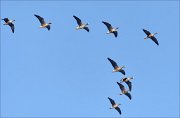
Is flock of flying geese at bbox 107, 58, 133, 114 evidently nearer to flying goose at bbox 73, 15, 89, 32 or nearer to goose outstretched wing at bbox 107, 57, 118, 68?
goose outstretched wing at bbox 107, 57, 118, 68

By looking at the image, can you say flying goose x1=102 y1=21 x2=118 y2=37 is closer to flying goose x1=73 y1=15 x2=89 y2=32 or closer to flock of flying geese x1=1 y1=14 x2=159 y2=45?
flock of flying geese x1=1 y1=14 x2=159 y2=45

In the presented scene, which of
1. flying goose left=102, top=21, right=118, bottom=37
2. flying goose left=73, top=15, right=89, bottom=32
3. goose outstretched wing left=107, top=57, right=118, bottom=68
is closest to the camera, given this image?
goose outstretched wing left=107, top=57, right=118, bottom=68

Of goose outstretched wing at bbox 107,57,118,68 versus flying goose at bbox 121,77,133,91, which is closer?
goose outstretched wing at bbox 107,57,118,68

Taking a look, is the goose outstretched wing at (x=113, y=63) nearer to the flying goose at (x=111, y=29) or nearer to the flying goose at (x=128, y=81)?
the flying goose at (x=128, y=81)

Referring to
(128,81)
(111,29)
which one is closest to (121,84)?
(128,81)

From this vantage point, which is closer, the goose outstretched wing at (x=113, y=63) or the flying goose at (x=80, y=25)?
the goose outstretched wing at (x=113, y=63)

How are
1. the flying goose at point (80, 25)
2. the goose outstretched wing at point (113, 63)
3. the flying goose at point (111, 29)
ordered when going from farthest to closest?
the flying goose at point (111, 29) < the flying goose at point (80, 25) < the goose outstretched wing at point (113, 63)

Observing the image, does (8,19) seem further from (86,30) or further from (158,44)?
(158,44)

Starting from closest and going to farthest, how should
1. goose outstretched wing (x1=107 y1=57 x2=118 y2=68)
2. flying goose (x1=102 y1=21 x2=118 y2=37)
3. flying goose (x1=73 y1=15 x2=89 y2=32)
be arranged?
goose outstretched wing (x1=107 y1=57 x2=118 y2=68) < flying goose (x1=73 y1=15 x2=89 y2=32) < flying goose (x1=102 y1=21 x2=118 y2=37)

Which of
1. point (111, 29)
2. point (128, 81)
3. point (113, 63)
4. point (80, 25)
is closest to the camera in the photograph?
point (113, 63)

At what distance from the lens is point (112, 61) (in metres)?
121

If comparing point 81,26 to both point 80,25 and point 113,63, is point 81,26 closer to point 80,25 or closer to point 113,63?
point 80,25

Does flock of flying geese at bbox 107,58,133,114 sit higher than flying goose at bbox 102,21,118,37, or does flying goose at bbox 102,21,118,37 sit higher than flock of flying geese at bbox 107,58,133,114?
flying goose at bbox 102,21,118,37

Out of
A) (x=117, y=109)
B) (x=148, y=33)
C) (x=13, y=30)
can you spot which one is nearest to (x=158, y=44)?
(x=148, y=33)
